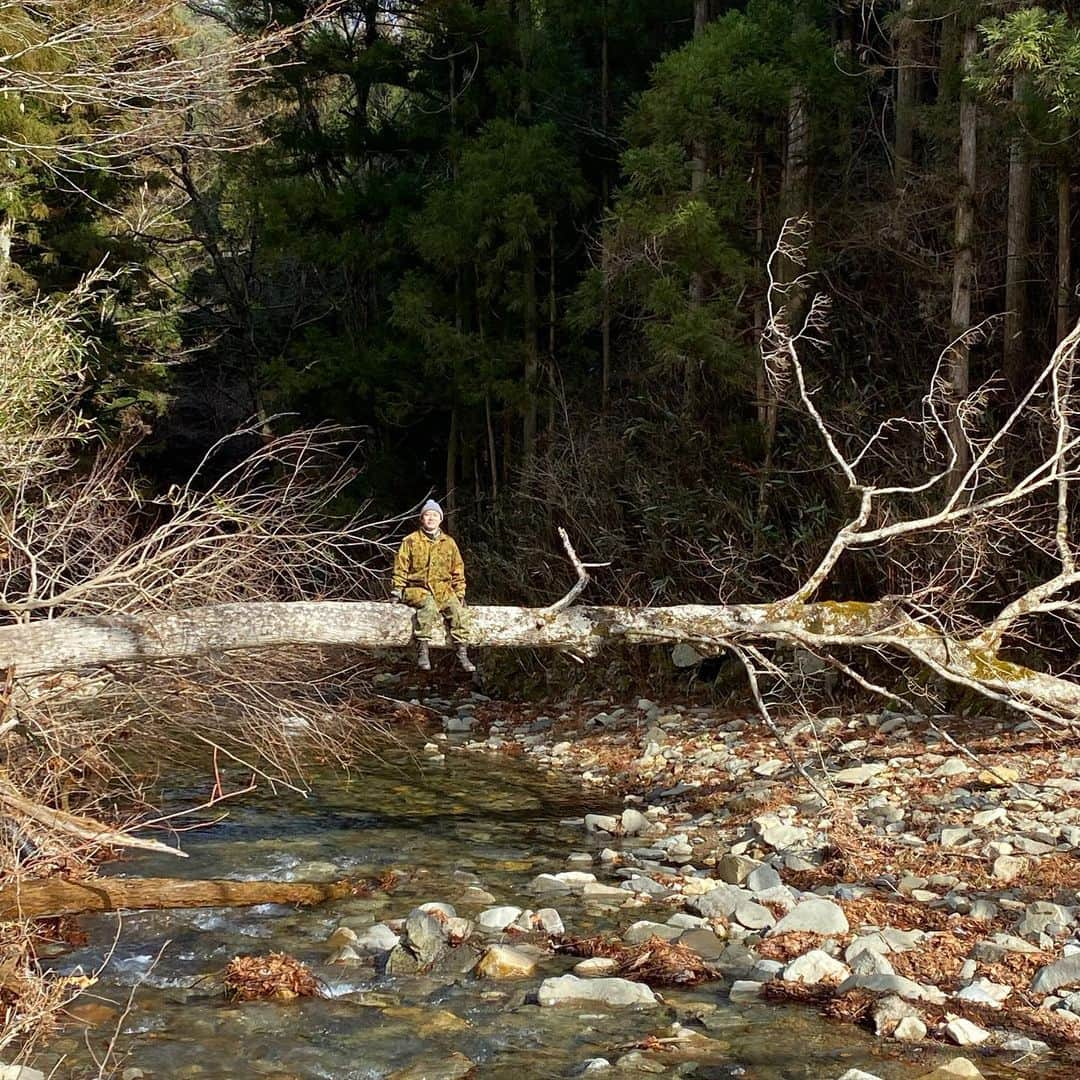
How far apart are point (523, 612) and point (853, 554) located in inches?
203

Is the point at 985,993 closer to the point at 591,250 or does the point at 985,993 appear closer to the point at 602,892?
the point at 602,892

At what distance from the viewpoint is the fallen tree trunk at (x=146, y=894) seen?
22.6 feet

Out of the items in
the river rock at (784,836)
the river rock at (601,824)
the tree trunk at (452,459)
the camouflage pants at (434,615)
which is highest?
the camouflage pants at (434,615)

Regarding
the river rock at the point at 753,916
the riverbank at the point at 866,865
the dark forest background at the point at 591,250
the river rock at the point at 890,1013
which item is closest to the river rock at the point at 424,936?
the riverbank at the point at 866,865

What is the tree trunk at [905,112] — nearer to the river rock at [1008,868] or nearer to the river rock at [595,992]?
the river rock at [1008,868]

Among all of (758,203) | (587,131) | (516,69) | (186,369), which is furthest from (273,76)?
(758,203)

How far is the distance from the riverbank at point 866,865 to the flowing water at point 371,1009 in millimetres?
304

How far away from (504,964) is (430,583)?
253cm

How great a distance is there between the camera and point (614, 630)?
8.17m

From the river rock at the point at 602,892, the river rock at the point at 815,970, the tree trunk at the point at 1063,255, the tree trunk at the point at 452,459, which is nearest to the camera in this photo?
the river rock at the point at 815,970

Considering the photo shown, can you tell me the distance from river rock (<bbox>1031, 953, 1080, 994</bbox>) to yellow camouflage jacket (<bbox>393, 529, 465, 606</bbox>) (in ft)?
13.1

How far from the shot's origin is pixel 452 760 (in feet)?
41.0

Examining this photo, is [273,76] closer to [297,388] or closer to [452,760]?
[297,388]

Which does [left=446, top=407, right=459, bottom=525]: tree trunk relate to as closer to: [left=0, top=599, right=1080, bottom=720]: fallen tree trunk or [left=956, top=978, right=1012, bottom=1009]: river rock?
[left=0, top=599, right=1080, bottom=720]: fallen tree trunk
